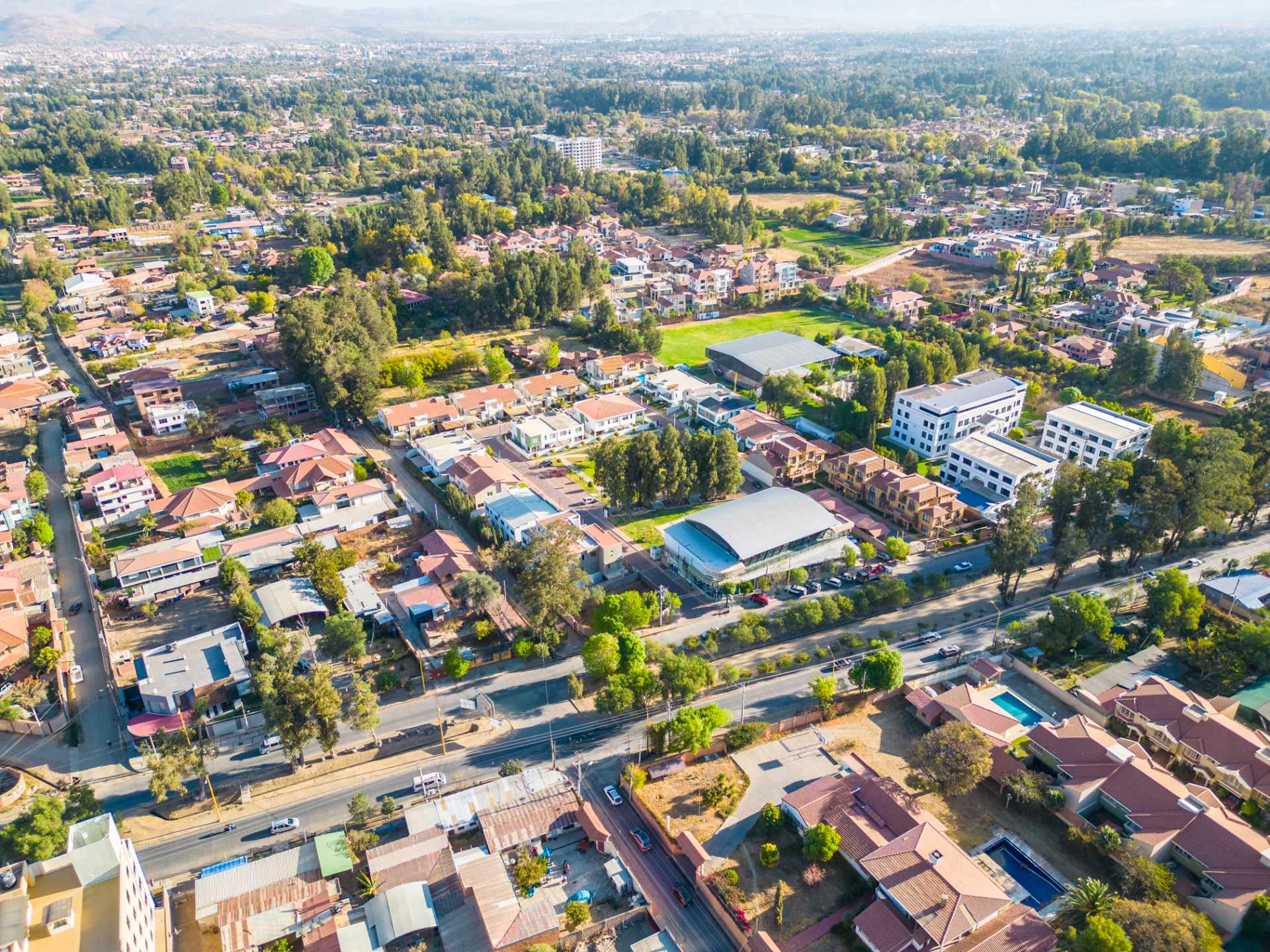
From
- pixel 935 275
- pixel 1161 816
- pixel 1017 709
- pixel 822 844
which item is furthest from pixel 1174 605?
pixel 935 275

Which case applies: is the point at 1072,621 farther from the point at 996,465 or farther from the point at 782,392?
the point at 782,392

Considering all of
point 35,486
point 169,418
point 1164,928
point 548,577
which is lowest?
point 169,418

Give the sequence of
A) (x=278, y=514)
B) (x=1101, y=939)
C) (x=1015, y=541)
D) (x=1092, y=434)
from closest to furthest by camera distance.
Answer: (x=1101, y=939), (x=1015, y=541), (x=278, y=514), (x=1092, y=434)

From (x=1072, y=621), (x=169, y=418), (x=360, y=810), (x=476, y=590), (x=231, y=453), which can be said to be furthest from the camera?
(x=169, y=418)

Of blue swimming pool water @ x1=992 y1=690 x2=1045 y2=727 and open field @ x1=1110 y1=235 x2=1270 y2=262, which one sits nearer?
blue swimming pool water @ x1=992 y1=690 x2=1045 y2=727

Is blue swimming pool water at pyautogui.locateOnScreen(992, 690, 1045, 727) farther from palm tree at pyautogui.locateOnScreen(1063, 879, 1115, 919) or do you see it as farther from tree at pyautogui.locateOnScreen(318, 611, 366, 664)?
tree at pyautogui.locateOnScreen(318, 611, 366, 664)

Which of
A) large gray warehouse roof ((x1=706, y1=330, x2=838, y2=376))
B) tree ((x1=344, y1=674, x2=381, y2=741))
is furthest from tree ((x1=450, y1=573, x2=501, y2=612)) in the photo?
large gray warehouse roof ((x1=706, y1=330, x2=838, y2=376))
